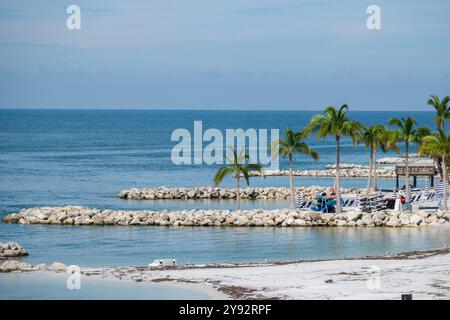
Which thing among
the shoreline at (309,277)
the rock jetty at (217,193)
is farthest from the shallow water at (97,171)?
the shoreline at (309,277)

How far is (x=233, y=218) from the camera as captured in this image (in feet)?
166

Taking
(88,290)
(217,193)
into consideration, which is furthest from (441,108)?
(88,290)

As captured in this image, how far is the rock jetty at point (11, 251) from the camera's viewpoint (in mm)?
40428

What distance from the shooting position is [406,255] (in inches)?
1468

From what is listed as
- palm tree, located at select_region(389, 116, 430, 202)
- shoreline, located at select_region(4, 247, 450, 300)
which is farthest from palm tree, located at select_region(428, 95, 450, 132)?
shoreline, located at select_region(4, 247, 450, 300)

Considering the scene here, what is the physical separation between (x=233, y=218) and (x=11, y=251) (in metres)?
13.3

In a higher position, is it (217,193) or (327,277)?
(217,193)

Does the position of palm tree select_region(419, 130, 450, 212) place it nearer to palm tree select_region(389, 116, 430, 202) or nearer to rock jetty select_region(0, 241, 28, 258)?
palm tree select_region(389, 116, 430, 202)

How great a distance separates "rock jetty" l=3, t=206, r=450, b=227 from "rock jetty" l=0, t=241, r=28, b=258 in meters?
10.2

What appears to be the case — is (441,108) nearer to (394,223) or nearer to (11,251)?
(394,223)

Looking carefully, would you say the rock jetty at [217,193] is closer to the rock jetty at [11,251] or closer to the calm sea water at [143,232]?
the calm sea water at [143,232]

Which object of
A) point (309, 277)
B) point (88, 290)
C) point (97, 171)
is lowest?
point (88, 290)

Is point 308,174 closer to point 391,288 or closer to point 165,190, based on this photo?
point 165,190
